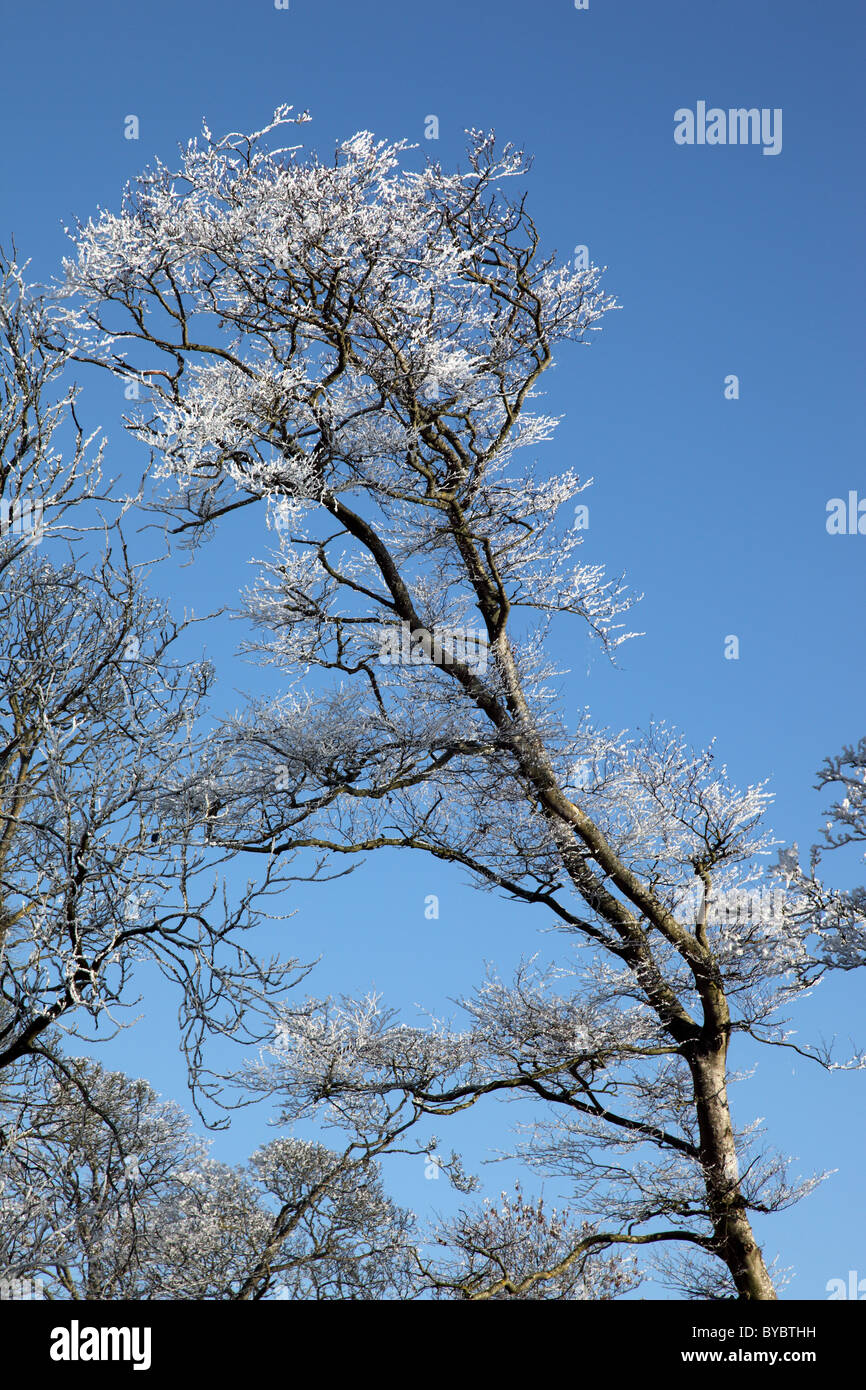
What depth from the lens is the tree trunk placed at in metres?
9.35

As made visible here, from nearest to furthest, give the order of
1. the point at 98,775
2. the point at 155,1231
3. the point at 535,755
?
1. the point at 98,775
2. the point at 535,755
3. the point at 155,1231

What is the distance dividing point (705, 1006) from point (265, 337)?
668cm

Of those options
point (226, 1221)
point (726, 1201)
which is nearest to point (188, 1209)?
point (226, 1221)

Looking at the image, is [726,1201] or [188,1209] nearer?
[726,1201]

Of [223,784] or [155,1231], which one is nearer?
[223,784]

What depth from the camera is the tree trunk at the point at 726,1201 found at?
30.7 feet

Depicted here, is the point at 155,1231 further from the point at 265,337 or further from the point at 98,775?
the point at 265,337

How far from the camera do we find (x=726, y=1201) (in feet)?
30.7

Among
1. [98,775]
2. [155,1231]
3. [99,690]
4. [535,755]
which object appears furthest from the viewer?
[155,1231]

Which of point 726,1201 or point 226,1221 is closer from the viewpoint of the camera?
point 726,1201

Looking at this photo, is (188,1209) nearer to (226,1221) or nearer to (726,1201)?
(226,1221)

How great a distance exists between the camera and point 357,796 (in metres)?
9.15
